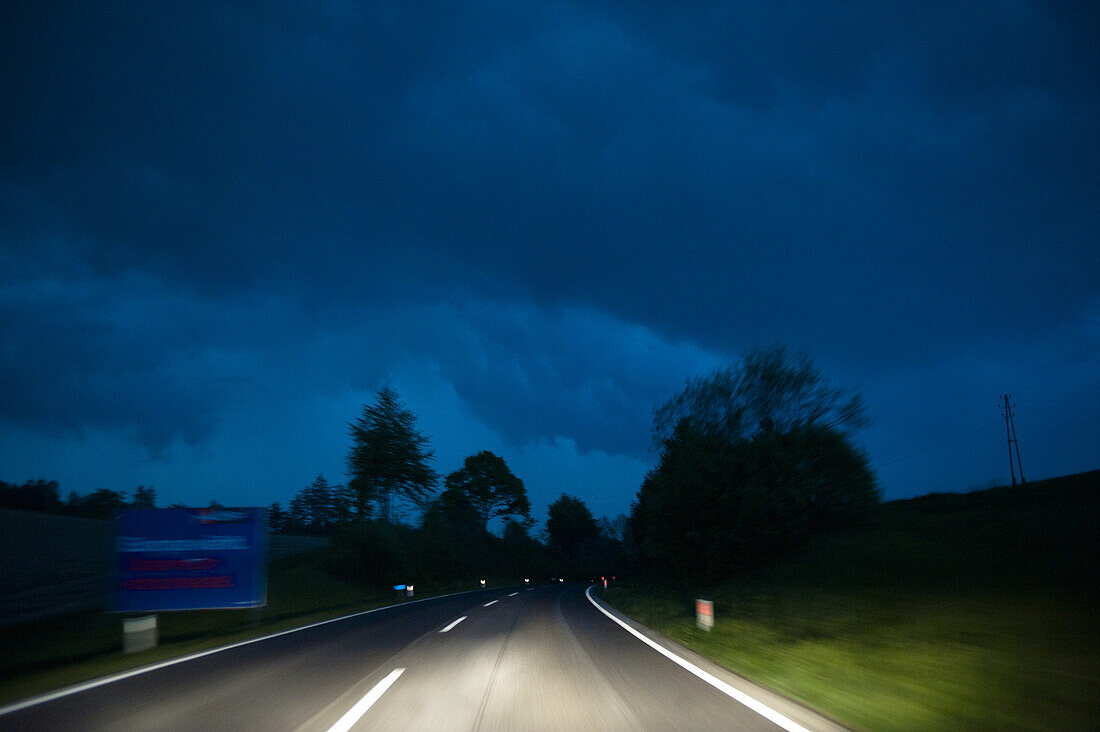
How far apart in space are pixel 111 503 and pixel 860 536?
60.2 meters

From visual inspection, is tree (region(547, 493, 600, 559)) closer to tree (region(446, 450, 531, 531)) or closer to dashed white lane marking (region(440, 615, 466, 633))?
tree (region(446, 450, 531, 531))

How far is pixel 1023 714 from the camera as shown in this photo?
511 centimetres

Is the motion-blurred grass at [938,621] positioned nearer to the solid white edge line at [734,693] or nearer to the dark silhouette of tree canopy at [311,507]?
the solid white edge line at [734,693]

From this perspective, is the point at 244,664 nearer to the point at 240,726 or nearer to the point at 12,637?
the point at 240,726

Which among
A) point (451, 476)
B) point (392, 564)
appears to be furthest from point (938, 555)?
point (451, 476)

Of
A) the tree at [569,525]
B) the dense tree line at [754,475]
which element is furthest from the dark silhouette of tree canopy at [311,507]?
the dense tree line at [754,475]

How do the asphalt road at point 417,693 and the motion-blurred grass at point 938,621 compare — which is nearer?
the asphalt road at point 417,693

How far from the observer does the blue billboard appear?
13070 millimetres

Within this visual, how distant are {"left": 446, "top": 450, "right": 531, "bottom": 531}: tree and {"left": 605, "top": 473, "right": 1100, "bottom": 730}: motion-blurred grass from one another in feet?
195

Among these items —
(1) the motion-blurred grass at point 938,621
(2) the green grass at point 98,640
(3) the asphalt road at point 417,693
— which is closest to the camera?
(3) the asphalt road at point 417,693

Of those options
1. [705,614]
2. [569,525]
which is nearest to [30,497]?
[705,614]

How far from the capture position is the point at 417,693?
6.62 meters

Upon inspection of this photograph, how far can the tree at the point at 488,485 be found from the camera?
3063 inches

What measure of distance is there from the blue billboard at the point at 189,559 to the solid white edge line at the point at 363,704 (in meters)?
7.61
